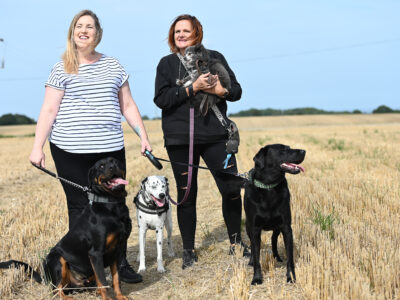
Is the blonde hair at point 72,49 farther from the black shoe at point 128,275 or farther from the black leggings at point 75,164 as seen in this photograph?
the black shoe at point 128,275

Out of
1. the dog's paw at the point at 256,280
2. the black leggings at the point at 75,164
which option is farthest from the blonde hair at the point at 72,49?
the dog's paw at the point at 256,280

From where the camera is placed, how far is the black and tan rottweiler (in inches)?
160

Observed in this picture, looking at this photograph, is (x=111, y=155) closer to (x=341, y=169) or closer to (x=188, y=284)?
(x=188, y=284)

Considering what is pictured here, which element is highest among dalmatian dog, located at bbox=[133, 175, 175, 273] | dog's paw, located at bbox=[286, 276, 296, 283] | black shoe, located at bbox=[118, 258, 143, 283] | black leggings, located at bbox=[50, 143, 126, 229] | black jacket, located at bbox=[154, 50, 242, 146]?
black jacket, located at bbox=[154, 50, 242, 146]

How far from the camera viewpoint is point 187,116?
5066 millimetres

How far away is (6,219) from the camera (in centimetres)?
761

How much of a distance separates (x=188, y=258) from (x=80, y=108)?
6.95ft

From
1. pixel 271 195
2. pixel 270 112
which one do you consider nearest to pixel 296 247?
pixel 271 195

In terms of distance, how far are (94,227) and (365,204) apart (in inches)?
191

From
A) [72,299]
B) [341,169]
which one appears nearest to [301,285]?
[72,299]

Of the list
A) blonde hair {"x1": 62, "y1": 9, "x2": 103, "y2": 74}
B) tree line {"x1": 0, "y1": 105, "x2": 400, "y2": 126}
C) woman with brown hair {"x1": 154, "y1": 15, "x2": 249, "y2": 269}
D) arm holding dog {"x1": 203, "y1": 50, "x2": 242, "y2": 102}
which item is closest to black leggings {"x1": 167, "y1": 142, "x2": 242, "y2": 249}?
woman with brown hair {"x1": 154, "y1": 15, "x2": 249, "y2": 269}

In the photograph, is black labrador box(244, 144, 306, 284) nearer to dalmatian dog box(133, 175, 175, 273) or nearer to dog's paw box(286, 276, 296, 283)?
dog's paw box(286, 276, 296, 283)

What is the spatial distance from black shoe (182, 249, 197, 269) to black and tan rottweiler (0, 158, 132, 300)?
1.23 meters

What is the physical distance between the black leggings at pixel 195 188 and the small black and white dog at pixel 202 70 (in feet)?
1.52
